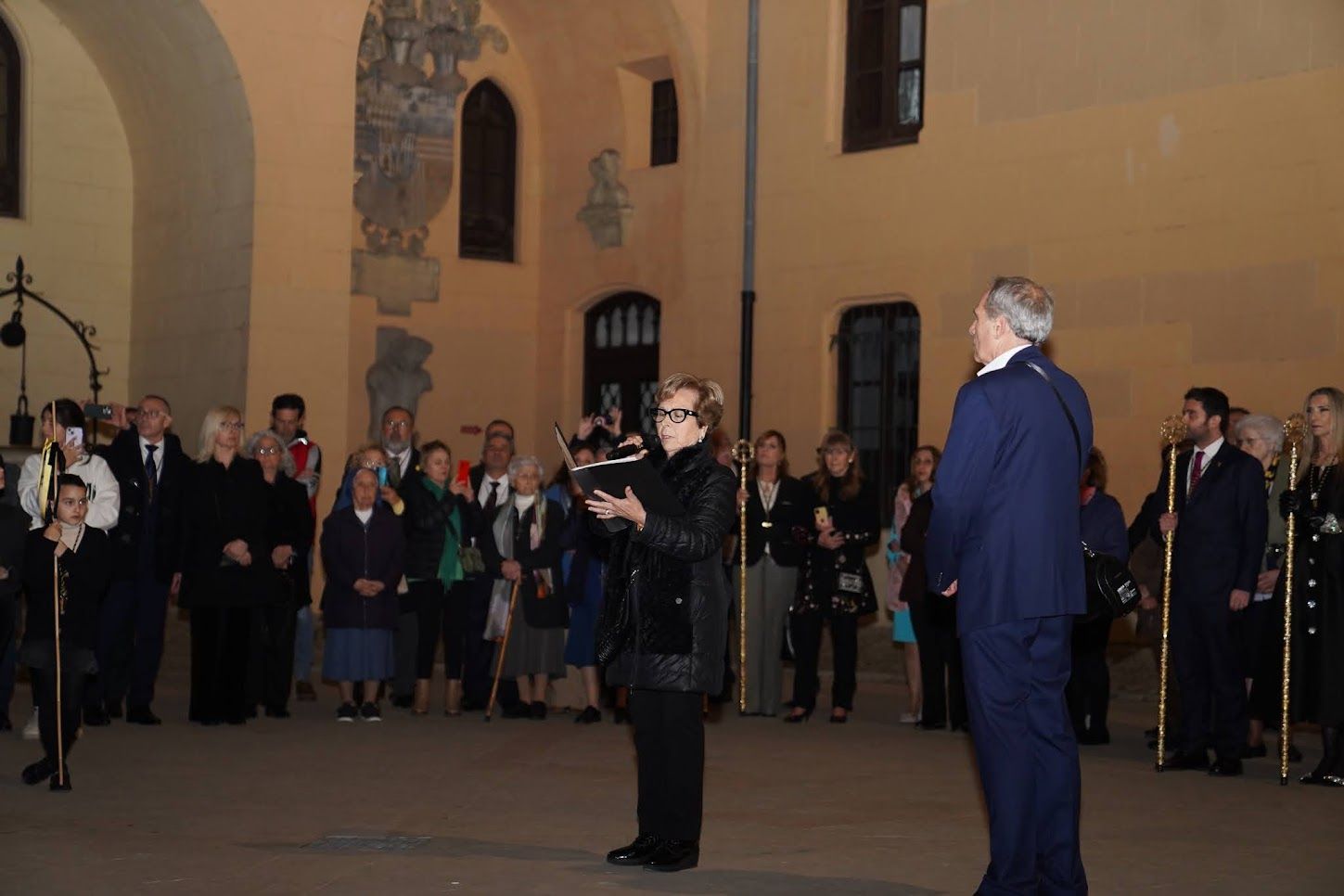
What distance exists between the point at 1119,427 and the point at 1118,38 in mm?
2835

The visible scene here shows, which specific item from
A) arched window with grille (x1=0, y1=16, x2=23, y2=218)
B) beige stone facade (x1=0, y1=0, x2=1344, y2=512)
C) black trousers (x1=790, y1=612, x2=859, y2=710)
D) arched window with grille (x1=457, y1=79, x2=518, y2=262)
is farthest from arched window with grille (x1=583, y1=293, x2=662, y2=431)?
black trousers (x1=790, y1=612, x2=859, y2=710)

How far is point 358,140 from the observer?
1872cm

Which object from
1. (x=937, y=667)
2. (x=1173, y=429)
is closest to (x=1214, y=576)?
(x=1173, y=429)

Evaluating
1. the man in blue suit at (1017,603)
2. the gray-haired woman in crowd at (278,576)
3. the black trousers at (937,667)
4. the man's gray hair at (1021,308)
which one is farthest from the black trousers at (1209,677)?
the gray-haired woman in crowd at (278,576)

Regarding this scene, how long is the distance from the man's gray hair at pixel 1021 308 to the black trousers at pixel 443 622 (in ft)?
22.4

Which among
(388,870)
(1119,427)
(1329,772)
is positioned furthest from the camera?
(1119,427)

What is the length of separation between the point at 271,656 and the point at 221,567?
81cm

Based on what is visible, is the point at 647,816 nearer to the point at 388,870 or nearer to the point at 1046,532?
the point at 388,870

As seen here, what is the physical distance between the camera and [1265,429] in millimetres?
11281

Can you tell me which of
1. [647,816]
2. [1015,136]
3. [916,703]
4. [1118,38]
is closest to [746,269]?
[1015,136]

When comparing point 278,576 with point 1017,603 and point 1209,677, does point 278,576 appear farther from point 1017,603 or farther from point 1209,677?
point 1017,603

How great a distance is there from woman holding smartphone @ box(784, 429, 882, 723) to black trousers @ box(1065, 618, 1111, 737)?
1385 mm

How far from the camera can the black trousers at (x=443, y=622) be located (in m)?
12.8

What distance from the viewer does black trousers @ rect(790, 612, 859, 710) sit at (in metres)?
12.6
